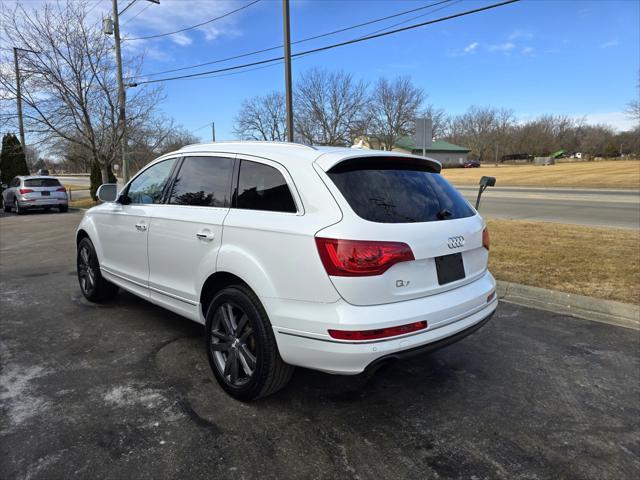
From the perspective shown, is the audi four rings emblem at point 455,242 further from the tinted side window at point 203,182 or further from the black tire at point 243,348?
the tinted side window at point 203,182

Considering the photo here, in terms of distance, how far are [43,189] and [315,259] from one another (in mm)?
19555

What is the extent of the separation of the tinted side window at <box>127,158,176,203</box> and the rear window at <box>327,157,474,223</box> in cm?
198

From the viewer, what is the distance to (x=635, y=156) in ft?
254

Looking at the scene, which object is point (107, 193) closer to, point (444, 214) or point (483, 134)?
point (444, 214)

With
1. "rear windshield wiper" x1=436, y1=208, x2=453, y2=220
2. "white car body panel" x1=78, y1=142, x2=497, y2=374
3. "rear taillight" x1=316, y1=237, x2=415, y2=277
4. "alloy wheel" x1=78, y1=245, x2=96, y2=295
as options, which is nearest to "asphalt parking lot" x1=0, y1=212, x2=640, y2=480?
"white car body panel" x1=78, y1=142, x2=497, y2=374

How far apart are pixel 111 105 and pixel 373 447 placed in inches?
755

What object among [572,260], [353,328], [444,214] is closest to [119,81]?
[572,260]

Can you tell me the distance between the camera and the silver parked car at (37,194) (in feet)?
59.6

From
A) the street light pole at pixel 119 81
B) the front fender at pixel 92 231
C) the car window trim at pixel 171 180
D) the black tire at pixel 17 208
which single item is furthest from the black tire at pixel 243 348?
the black tire at pixel 17 208

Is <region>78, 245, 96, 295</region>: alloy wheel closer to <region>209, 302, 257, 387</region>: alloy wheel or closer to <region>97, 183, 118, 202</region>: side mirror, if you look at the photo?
<region>97, 183, 118, 202</region>: side mirror

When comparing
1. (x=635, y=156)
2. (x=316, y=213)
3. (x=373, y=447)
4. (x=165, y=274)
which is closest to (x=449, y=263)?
(x=316, y=213)

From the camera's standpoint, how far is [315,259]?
2.57 metres

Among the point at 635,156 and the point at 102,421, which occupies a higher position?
the point at 635,156

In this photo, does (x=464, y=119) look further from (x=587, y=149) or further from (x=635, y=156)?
(x=635, y=156)
